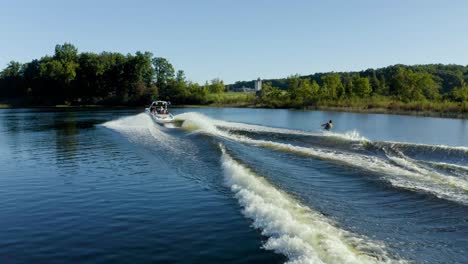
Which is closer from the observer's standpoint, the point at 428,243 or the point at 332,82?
the point at 428,243

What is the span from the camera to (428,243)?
9.41 m

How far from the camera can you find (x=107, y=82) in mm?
136000

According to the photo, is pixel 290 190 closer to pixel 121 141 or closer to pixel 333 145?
pixel 333 145

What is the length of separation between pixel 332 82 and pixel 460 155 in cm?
7807

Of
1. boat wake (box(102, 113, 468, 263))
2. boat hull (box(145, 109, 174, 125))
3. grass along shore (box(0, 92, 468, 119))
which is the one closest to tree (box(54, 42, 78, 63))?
grass along shore (box(0, 92, 468, 119))

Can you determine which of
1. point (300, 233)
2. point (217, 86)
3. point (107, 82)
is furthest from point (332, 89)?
point (300, 233)

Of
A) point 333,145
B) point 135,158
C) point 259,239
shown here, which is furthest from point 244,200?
point 333,145

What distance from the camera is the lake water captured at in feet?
30.1

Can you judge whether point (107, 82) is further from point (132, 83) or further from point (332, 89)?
point (332, 89)

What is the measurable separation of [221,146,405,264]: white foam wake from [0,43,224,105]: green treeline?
109195 millimetres

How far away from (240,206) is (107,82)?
434 feet

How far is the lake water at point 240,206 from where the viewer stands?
917 cm

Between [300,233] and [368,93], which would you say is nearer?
[300,233]

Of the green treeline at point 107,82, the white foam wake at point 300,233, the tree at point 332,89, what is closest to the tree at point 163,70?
the green treeline at point 107,82
